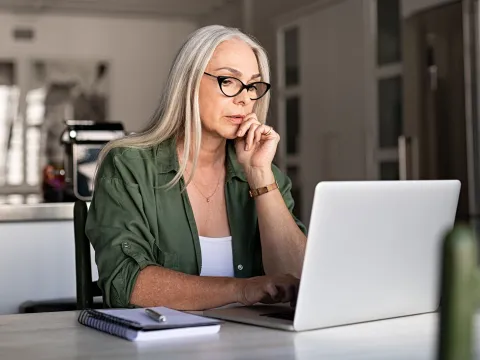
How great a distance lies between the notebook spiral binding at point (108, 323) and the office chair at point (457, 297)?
75 cm

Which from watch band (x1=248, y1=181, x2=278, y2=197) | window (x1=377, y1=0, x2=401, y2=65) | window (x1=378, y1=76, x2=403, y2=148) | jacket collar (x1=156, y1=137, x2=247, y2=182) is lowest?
watch band (x1=248, y1=181, x2=278, y2=197)

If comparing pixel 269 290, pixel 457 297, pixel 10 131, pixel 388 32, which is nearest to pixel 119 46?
pixel 10 131

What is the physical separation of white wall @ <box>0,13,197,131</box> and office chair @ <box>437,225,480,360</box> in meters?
7.93

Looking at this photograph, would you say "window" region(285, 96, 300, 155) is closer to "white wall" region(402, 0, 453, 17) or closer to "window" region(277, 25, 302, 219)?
"window" region(277, 25, 302, 219)

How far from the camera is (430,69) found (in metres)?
4.29

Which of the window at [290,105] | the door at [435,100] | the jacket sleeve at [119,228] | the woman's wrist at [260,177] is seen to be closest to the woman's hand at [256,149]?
the woman's wrist at [260,177]

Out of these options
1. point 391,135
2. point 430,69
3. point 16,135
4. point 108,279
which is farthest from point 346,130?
point 108,279

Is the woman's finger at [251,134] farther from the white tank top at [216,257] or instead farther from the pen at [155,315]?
the pen at [155,315]

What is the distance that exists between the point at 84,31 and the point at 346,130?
12.4 feet

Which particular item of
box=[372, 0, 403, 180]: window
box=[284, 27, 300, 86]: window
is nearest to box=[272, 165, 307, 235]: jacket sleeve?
box=[372, 0, 403, 180]: window

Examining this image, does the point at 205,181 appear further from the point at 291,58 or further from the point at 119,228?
the point at 291,58

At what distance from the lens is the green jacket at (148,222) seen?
1476 mm

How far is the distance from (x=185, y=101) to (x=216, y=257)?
1.11 ft

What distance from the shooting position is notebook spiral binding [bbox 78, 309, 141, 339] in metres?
1.05
